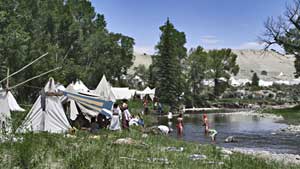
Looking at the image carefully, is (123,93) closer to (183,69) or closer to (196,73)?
(183,69)

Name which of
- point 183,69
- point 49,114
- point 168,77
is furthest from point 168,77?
point 49,114

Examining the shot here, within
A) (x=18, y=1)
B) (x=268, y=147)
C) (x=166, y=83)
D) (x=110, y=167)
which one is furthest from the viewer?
(x=166, y=83)

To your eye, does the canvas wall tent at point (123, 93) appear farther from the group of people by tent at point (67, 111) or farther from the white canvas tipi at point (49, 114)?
the white canvas tipi at point (49, 114)

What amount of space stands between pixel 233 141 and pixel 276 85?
334ft

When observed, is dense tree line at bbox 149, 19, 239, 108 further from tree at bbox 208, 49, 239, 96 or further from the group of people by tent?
the group of people by tent

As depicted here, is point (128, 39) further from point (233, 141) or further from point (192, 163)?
point (192, 163)

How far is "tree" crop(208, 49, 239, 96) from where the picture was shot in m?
108

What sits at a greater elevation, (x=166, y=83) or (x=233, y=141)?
(x=166, y=83)

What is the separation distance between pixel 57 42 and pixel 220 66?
5686cm

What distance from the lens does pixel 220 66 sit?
111562 mm

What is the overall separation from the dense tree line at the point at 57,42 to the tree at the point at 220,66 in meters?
25.9

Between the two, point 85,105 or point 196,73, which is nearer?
point 85,105

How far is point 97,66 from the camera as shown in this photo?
73.1 m

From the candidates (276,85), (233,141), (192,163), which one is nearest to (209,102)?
(276,85)
